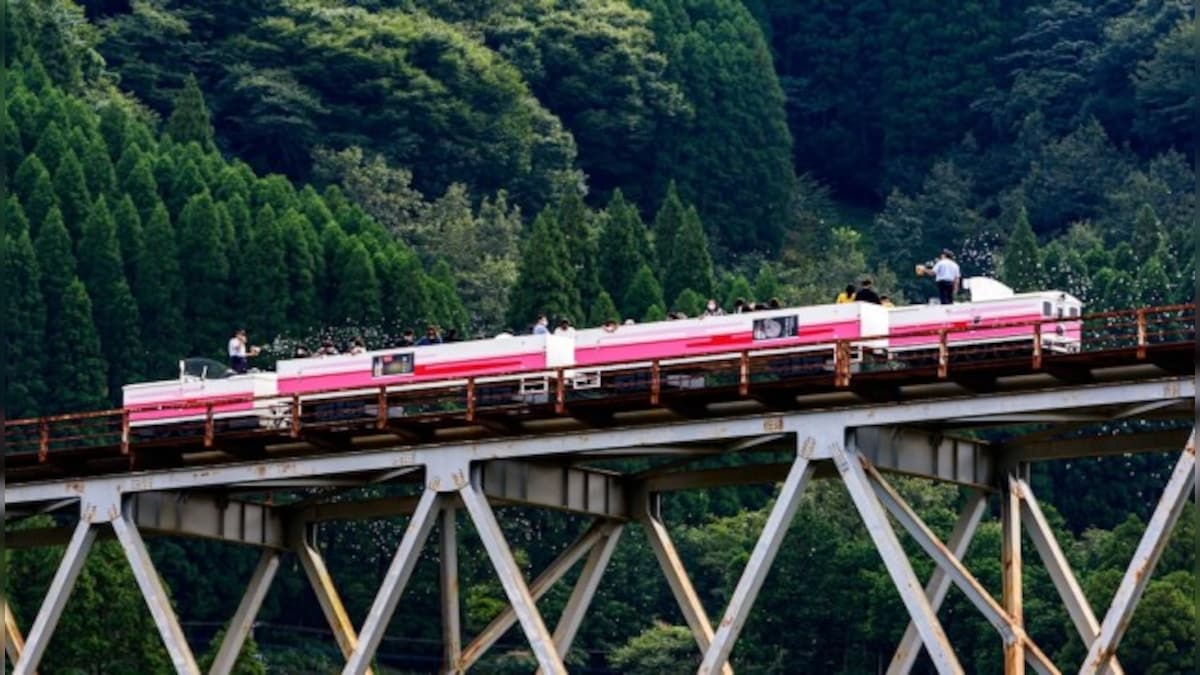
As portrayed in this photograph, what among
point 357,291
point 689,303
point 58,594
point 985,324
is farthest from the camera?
point 689,303

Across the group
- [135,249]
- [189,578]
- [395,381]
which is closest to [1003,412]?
[395,381]

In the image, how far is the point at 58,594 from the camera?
295 ft

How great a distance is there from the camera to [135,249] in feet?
635

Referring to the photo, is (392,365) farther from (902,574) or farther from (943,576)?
(902,574)

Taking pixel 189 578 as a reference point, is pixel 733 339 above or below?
above

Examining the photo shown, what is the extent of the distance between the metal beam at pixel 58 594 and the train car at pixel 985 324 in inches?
705

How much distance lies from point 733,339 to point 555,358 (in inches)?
162

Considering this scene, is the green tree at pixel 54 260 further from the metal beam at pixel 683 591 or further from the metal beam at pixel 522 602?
the metal beam at pixel 522 602

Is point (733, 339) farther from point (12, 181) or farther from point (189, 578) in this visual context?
point (12, 181)

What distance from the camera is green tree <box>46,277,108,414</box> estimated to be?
182375 millimetres

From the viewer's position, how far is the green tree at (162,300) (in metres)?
187

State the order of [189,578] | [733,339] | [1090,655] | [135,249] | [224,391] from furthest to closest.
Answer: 1. [135,249]
2. [189,578]
3. [224,391]
4. [733,339]
5. [1090,655]

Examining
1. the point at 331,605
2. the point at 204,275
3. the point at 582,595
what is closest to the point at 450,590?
the point at 582,595

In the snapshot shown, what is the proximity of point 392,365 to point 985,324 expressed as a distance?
17.2 meters
